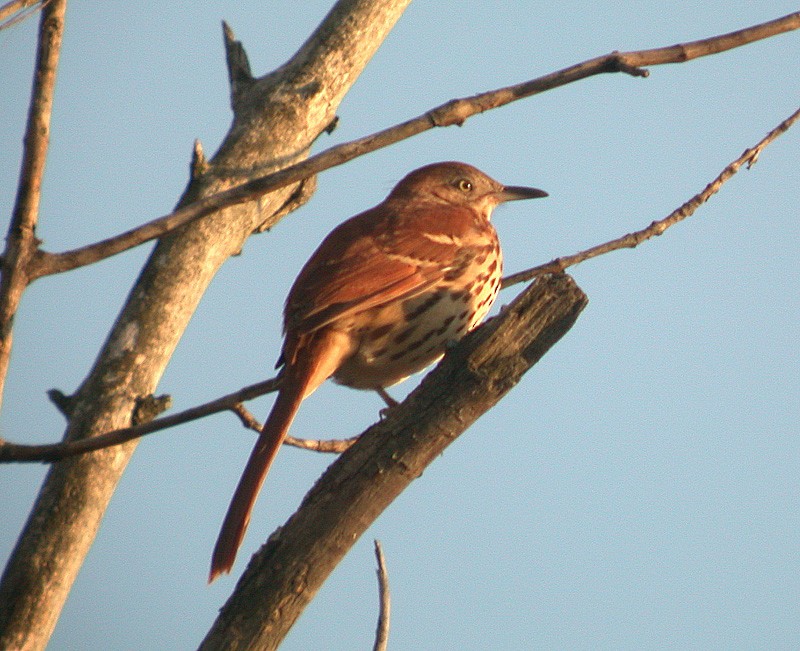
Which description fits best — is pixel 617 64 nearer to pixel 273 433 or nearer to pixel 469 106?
pixel 469 106

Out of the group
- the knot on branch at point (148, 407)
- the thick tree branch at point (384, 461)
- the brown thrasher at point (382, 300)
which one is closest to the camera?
the thick tree branch at point (384, 461)

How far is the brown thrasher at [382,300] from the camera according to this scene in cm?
438

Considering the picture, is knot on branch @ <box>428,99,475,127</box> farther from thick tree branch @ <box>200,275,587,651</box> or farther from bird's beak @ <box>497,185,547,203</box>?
bird's beak @ <box>497,185,547,203</box>

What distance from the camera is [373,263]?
474cm

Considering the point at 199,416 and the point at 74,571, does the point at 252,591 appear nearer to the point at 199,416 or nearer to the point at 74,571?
the point at 199,416

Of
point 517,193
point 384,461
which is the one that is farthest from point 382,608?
point 517,193

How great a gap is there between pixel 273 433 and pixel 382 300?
2.76 feet

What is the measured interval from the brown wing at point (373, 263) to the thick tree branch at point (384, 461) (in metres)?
1.29

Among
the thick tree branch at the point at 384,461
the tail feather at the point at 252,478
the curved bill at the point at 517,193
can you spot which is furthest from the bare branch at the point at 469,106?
the curved bill at the point at 517,193

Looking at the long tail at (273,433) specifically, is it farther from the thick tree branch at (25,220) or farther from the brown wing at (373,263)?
the thick tree branch at (25,220)

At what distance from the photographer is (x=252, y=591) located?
9.58 ft

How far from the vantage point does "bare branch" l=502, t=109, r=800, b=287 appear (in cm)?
394

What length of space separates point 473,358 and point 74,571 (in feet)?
4.80

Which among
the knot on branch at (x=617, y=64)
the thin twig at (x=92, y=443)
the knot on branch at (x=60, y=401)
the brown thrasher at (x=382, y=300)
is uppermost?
the brown thrasher at (x=382, y=300)
